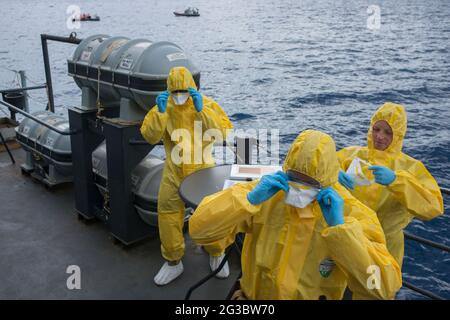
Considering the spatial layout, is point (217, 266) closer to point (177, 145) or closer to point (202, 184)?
point (202, 184)

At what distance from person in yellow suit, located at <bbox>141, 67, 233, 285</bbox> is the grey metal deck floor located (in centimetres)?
24

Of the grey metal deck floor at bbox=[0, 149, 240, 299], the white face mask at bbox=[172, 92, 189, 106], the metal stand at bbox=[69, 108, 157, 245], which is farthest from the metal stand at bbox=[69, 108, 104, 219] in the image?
the white face mask at bbox=[172, 92, 189, 106]

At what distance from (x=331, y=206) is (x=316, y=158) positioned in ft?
0.76

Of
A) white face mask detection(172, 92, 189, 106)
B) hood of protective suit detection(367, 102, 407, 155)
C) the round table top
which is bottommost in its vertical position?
the round table top

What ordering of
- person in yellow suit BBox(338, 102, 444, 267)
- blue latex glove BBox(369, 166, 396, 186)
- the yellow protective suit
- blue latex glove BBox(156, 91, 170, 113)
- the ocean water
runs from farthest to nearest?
the ocean water → the yellow protective suit → blue latex glove BBox(156, 91, 170, 113) → person in yellow suit BBox(338, 102, 444, 267) → blue latex glove BBox(369, 166, 396, 186)

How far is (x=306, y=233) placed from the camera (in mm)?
2328

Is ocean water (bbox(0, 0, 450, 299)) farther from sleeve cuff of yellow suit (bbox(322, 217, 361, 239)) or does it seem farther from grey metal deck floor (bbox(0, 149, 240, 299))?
sleeve cuff of yellow suit (bbox(322, 217, 361, 239))

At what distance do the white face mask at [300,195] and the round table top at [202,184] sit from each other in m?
1.06

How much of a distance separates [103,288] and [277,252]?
7.54 ft

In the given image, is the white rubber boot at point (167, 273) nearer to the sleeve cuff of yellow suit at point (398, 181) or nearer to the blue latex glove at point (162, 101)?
the blue latex glove at point (162, 101)

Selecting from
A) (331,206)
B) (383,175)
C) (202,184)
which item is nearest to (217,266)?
(202,184)

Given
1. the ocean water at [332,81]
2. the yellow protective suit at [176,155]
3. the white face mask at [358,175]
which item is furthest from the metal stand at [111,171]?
the ocean water at [332,81]

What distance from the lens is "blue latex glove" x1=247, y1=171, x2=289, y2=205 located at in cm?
227

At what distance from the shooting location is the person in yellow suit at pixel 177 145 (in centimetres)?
398
